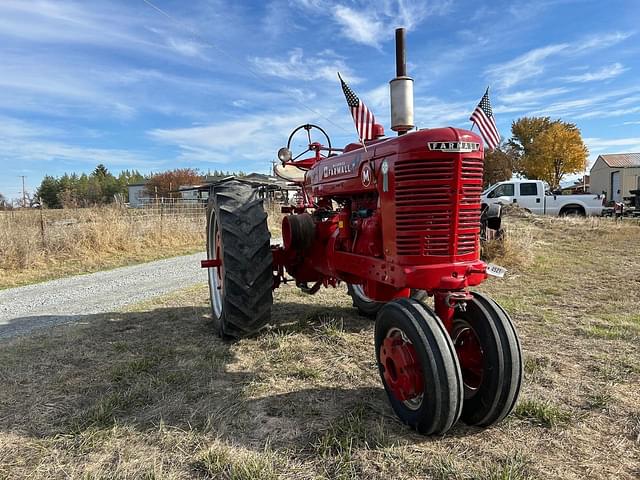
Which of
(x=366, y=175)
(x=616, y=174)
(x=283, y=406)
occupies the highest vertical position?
(x=616, y=174)

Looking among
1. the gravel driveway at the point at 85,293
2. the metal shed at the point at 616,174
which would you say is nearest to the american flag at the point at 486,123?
the gravel driveway at the point at 85,293

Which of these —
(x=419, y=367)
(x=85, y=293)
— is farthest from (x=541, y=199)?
(x=419, y=367)

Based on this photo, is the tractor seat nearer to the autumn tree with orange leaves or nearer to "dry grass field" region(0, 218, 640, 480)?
"dry grass field" region(0, 218, 640, 480)

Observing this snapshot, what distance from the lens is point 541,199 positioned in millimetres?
16703

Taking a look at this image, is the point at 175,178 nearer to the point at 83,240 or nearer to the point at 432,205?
the point at 83,240

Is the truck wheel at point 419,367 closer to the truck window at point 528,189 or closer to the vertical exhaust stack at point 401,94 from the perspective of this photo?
the vertical exhaust stack at point 401,94

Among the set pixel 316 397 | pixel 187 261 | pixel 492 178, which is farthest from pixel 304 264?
pixel 492 178

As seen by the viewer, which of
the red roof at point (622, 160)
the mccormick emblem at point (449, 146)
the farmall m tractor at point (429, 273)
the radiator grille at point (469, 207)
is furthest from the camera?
the red roof at point (622, 160)

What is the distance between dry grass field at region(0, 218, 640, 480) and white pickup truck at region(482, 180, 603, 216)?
1199 centimetres

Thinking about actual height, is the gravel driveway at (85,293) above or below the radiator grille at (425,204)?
below

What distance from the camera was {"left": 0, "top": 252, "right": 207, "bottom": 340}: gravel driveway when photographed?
559 centimetres

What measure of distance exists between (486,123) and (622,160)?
5095 cm

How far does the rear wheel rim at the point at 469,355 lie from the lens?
275 centimetres

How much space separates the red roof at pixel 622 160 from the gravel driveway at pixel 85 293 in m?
46.1
